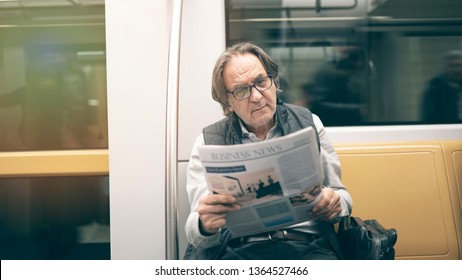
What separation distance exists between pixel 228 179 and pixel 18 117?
1.36 m

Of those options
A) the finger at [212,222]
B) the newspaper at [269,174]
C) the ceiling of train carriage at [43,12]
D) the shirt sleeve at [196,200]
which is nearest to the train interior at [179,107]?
the ceiling of train carriage at [43,12]

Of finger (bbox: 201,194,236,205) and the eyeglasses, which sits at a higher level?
the eyeglasses

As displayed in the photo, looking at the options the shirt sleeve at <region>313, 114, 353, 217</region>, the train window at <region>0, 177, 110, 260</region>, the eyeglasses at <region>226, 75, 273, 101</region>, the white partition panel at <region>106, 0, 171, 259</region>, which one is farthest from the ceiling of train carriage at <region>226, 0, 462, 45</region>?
the train window at <region>0, 177, 110, 260</region>

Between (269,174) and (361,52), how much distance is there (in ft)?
3.62

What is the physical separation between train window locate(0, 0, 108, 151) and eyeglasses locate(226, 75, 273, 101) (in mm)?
806

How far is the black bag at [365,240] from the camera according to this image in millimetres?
1676

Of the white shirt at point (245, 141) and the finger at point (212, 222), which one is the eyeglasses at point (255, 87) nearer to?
the white shirt at point (245, 141)

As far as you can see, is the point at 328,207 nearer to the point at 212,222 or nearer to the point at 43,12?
the point at 212,222

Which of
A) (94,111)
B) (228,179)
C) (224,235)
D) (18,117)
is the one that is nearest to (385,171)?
(224,235)

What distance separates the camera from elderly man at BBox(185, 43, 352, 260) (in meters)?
1.76

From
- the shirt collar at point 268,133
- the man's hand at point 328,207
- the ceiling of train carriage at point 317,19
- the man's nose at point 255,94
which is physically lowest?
the man's hand at point 328,207

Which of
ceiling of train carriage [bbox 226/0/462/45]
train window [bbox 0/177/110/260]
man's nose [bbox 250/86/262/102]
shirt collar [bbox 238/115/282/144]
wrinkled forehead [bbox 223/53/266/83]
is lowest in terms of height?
train window [bbox 0/177/110/260]

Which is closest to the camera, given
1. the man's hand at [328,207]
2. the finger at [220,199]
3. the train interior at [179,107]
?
the finger at [220,199]

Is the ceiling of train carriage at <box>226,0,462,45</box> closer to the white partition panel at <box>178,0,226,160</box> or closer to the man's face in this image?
the white partition panel at <box>178,0,226,160</box>
